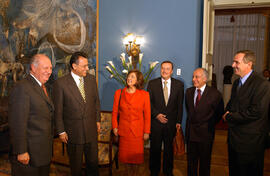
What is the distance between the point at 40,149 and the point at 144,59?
2.89 m

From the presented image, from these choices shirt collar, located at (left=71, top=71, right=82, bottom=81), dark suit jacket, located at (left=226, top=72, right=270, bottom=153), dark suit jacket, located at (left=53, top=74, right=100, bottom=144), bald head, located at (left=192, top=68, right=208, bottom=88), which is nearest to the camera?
dark suit jacket, located at (left=226, top=72, right=270, bottom=153)

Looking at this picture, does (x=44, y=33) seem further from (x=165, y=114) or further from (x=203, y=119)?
(x=203, y=119)

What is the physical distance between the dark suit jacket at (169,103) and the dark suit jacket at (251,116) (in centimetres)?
85

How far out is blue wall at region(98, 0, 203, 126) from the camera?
398 centimetres

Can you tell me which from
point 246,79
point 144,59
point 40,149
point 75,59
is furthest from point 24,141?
point 144,59

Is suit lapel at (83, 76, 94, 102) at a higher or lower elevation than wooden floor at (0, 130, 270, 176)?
higher

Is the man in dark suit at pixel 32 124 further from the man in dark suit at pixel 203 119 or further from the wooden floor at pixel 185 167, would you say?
the man in dark suit at pixel 203 119

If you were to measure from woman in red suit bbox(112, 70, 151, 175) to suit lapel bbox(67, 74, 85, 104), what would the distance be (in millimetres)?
551

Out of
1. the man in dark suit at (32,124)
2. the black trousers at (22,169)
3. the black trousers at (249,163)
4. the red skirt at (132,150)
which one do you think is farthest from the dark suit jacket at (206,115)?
the black trousers at (22,169)

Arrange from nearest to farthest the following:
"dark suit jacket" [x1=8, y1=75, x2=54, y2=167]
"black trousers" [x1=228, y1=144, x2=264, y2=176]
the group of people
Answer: "dark suit jacket" [x1=8, y1=75, x2=54, y2=167]
the group of people
"black trousers" [x1=228, y1=144, x2=264, y2=176]

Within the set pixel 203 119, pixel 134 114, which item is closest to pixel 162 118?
pixel 134 114

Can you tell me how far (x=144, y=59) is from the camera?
4.28 m

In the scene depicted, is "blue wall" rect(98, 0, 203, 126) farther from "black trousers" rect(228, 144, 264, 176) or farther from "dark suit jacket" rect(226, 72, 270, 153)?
"black trousers" rect(228, 144, 264, 176)

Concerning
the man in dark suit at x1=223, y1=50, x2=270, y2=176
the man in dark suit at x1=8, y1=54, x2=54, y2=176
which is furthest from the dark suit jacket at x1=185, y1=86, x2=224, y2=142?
the man in dark suit at x1=8, y1=54, x2=54, y2=176
